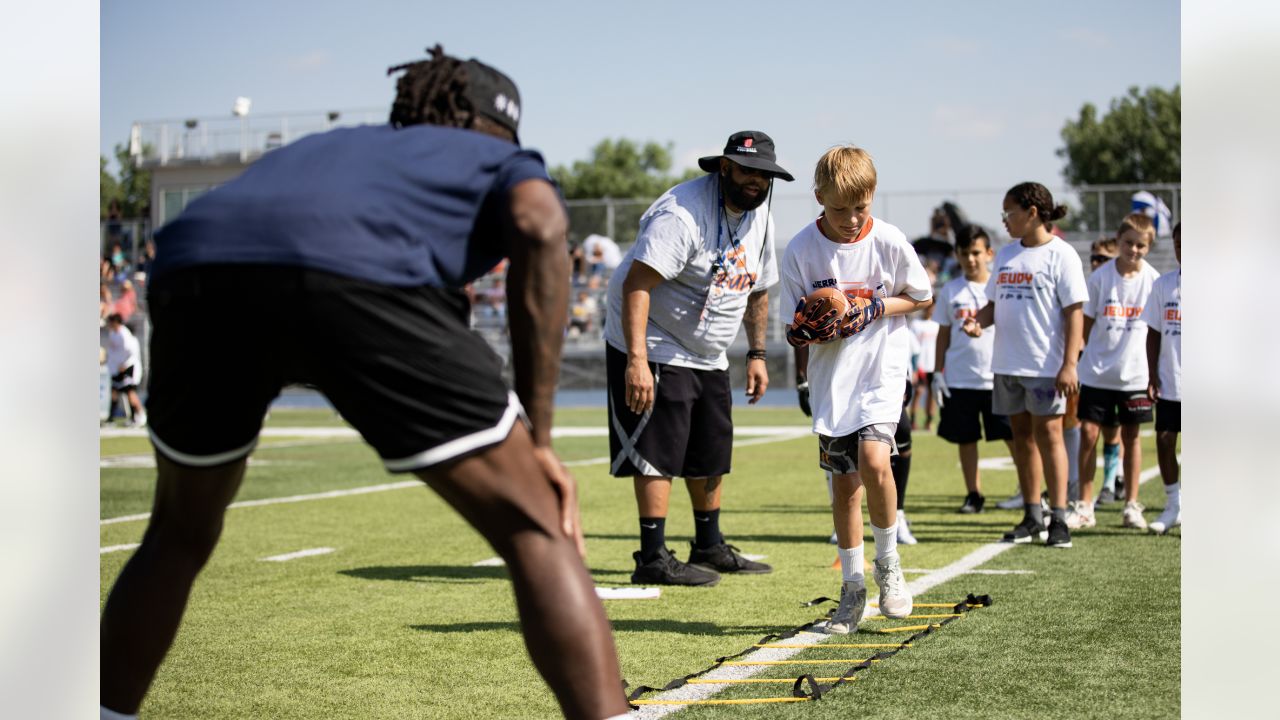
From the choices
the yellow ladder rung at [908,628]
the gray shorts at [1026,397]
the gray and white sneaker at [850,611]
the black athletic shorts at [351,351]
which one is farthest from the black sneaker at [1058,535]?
the black athletic shorts at [351,351]

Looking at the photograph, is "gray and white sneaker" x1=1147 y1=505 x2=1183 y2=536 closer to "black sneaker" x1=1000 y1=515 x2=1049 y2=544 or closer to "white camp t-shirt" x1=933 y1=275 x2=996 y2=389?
"black sneaker" x1=1000 y1=515 x2=1049 y2=544

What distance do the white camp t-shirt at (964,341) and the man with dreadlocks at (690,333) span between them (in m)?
3.37

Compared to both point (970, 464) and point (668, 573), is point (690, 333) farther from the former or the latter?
point (970, 464)

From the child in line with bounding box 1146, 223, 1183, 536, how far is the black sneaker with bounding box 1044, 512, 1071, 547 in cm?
88

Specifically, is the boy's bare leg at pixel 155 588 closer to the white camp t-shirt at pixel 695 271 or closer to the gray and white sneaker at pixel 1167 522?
the white camp t-shirt at pixel 695 271

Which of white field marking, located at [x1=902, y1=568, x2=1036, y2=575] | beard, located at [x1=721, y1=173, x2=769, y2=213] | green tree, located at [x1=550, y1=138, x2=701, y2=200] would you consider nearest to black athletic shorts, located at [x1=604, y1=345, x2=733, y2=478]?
beard, located at [x1=721, y1=173, x2=769, y2=213]

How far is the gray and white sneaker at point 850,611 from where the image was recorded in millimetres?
5418

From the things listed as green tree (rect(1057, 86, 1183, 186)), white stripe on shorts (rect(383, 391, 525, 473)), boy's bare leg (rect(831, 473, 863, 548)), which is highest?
green tree (rect(1057, 86, 1183, 186))

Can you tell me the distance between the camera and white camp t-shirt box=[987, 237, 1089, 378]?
315 inches

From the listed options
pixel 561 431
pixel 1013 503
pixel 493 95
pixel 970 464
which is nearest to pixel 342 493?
pixel 970 464

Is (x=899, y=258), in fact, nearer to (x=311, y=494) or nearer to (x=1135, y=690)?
(x=1135, y=690)

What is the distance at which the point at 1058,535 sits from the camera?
7.91 metres

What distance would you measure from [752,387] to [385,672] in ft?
8.71
